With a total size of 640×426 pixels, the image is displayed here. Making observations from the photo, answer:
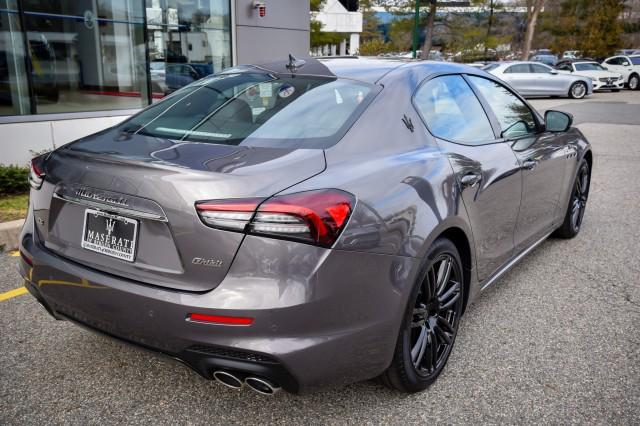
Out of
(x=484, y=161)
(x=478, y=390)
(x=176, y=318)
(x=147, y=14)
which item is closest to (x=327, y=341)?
(x=176, y=318)

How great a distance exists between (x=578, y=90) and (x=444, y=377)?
24.9m

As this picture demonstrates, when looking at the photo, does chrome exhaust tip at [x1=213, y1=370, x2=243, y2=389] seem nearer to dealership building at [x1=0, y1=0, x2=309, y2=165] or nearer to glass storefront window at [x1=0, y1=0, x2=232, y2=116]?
dealership building at [x1=0, y1=0, x2=309, y2=165]

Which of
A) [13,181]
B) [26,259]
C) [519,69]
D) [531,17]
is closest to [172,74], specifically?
[13,181]

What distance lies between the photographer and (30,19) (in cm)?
870

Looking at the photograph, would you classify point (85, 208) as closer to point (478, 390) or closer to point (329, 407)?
point (329, 407)

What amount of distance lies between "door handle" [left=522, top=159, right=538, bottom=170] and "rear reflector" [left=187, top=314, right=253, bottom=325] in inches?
91.5

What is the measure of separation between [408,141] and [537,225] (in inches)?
71.7

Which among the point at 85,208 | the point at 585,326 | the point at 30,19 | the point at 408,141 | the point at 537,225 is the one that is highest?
the point at 30,19

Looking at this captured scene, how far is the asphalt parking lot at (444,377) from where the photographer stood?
8.38ft

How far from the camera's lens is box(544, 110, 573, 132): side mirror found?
13.9ft

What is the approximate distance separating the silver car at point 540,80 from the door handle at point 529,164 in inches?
806

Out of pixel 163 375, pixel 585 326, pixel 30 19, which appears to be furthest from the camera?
pixel 30 19

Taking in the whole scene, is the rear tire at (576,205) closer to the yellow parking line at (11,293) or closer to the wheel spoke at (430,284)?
the wheel spoke at (430,284)

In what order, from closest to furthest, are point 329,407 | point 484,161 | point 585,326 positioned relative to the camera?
point 329,407, point 484,161, point 585,326
